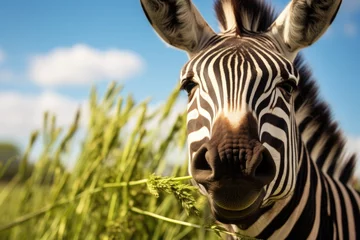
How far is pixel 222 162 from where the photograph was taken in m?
1.42

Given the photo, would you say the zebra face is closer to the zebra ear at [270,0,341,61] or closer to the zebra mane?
the zebra ear at [270,0,341,61]

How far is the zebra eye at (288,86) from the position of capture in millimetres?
1734

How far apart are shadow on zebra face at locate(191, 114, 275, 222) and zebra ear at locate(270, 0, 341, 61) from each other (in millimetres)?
619

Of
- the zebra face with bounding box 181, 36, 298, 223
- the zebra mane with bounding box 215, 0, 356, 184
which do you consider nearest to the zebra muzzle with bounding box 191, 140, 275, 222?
the zebra face with bounding box 181, 36, 298, 223

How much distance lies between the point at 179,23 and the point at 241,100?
0.62m

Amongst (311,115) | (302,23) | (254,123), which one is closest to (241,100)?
(254,123)

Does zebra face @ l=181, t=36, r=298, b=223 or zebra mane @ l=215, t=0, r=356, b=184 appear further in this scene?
zebra mane @ l=215, t=0, r=356, b=184

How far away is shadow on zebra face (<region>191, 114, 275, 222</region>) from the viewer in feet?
4.64

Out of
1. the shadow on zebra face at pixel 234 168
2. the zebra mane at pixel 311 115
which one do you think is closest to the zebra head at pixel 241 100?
the shadow on zebra face at pixel 234 168

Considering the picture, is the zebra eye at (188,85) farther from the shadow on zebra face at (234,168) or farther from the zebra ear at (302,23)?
the zebra ear at (302,23)

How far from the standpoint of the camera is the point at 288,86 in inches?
69.3

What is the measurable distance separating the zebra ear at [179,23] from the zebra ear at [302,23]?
0.33m

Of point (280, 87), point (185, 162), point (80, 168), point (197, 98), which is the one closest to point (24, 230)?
point (80, 168)

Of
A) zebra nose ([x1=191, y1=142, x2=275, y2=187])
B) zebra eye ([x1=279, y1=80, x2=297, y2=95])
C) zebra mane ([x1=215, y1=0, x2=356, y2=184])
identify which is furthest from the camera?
zebra mane ([x1=215, y1=0, x2=356, y2=184])
